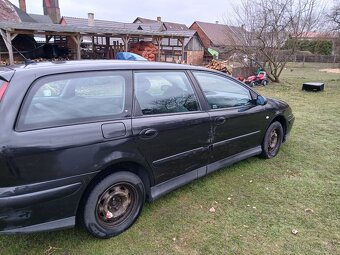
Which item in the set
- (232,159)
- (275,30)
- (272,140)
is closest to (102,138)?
(232,159)

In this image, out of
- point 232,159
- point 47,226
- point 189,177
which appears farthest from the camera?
point 232,159

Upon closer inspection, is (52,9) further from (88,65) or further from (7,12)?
(88,65)

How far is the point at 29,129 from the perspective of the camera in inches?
81.4

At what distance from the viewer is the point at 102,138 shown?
236 centimetres

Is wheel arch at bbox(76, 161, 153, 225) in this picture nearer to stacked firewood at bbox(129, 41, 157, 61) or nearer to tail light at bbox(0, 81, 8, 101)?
tail light at bbox(0, 81, 8, 101)

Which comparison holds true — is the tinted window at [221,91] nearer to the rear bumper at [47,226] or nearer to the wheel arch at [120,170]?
the wheel arch at [120,170]

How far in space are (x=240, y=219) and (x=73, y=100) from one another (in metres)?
1.99

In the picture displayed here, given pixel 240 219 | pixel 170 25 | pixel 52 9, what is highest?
pixel 52 9

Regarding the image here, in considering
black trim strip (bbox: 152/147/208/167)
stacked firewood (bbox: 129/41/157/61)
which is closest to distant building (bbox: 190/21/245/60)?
stacked firewood (bbox: 129/41/157/61)

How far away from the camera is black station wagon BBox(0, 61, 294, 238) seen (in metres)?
2.07

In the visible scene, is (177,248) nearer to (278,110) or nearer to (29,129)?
(29,129)

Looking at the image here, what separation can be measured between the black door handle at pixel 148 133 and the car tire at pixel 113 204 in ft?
1.23

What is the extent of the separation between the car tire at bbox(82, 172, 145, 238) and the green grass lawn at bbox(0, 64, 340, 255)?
0.34 feet

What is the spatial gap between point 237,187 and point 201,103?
3.88 ft
